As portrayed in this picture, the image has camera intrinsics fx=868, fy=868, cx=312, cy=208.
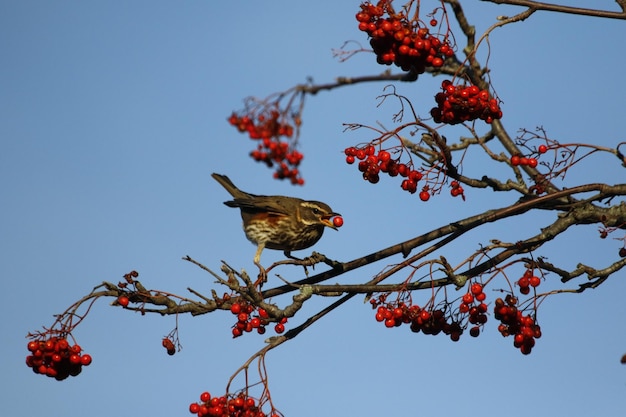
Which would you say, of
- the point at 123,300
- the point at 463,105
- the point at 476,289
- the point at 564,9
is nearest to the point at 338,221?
the point at 476,289

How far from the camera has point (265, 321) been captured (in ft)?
19.6

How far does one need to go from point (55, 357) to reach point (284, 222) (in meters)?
4.70

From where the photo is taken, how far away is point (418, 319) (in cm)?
577

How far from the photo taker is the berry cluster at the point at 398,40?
5.32 meters

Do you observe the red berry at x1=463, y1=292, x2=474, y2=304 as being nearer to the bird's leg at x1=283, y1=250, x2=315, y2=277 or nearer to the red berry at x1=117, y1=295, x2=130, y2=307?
the bird's leg at x1=283, y1=250, x2=315, y2=277

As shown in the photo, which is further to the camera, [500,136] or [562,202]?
[500,136]

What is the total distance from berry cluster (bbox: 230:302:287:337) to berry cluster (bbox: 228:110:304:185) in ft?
16.2

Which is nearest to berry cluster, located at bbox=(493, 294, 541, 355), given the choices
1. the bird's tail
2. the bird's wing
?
the bird's wing

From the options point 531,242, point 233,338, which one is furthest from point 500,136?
point 233,338

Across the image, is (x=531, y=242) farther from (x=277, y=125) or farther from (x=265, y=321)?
(x=277, y=125)

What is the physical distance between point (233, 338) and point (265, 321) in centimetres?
27

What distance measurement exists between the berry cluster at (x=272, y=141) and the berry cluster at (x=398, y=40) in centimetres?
521

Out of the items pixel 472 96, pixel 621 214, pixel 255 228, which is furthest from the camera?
pixel 255 228

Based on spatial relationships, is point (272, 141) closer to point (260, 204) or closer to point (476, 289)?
point (260, 204)
